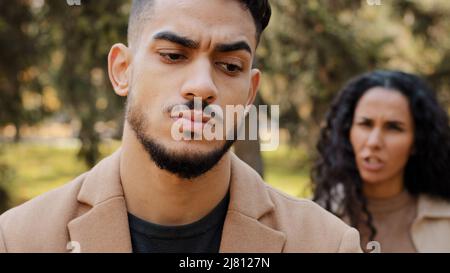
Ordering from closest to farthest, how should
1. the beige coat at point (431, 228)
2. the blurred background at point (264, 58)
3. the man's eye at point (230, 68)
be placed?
the man's eye at point (230, 68)
the beige coat at point (431, 228)
the blurred background at point (264, 58)

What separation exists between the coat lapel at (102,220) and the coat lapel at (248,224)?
37cm

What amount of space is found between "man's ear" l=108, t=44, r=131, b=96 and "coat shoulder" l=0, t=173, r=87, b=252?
1.38ft

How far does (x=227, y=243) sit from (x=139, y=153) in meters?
0.45

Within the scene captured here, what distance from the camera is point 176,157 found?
2.05 meters

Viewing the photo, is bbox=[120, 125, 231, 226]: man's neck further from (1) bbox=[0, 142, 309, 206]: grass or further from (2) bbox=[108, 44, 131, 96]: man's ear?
(1) bbox=[0, 142, 309, 206]: grass

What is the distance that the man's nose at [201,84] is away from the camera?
2.01m

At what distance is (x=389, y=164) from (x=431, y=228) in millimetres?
484

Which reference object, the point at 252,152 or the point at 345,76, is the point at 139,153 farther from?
the point at 345,76

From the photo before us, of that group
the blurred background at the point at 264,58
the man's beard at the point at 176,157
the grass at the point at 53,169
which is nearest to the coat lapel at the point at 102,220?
the man's beard at the point at 176,157

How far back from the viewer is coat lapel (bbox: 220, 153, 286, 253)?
2252 millimetres

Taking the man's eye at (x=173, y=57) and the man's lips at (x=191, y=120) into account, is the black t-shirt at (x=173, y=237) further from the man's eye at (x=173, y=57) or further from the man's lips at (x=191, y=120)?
the man's eye at (x=173, y=57)

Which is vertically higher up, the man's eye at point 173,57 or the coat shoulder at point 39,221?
the man's eye at point 173,57
